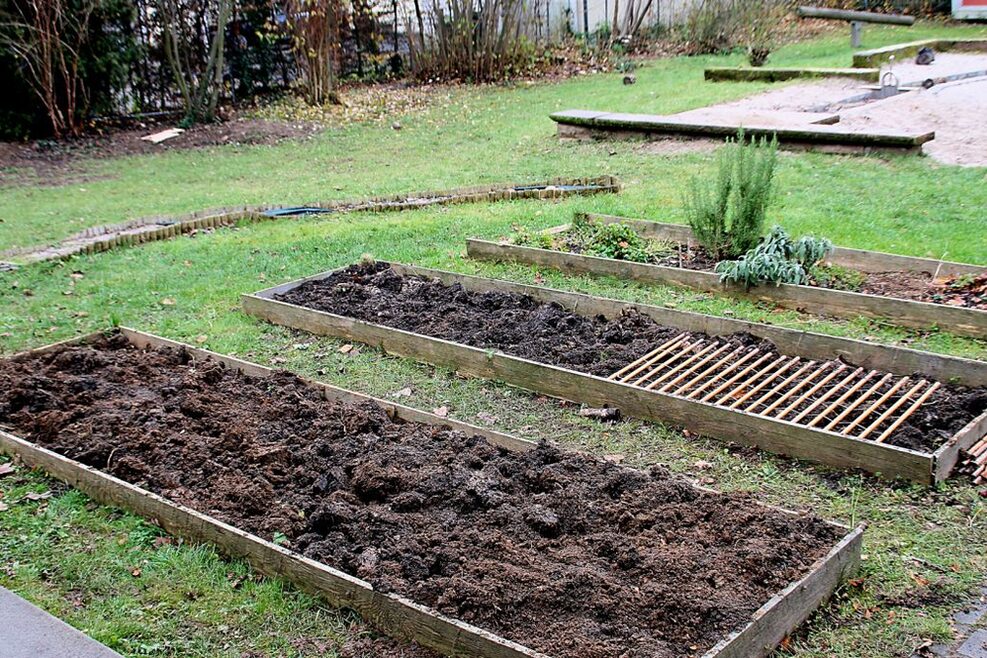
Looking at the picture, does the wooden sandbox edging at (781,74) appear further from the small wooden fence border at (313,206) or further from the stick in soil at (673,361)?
the stick in soil at (673,361)

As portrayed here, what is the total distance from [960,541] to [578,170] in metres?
7.94

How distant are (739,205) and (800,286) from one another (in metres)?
0.93

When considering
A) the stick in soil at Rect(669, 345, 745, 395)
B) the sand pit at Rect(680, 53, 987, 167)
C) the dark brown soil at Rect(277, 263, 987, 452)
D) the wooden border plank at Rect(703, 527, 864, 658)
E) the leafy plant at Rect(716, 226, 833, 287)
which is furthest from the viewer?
the sand pit at Rect(680, 53, 987, 167)

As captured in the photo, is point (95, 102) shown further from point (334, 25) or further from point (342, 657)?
point (342, 657)

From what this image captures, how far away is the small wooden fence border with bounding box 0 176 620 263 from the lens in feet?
30.5

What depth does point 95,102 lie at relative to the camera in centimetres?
1592

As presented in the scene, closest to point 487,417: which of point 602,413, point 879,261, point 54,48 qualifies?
point 602,413

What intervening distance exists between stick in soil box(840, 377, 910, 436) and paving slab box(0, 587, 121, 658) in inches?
136

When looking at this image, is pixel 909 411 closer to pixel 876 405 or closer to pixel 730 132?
pixel 876 405

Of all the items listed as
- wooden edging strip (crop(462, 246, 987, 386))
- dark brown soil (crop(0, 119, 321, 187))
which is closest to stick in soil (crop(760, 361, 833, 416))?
wooden edging strip (crop(462, 246, 987, 386))

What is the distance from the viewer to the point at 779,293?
22.1ft

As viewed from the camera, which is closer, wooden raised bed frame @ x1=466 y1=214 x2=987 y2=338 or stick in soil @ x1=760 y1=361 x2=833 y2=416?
stick in soil @ x1=760 y1=361 x2=833 y2=416

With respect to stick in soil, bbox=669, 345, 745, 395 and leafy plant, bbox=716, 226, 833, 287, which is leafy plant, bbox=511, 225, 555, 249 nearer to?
leafy plant, bbox=716, 226, 833, 287

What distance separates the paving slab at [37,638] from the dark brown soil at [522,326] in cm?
341
